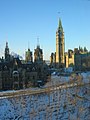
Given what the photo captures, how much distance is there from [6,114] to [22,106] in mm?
1866

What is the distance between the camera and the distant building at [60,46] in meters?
76.6

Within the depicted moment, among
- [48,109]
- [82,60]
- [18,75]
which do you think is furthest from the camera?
[82,60]

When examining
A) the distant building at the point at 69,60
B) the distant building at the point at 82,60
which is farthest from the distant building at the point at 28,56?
the distant building at the point at 82,60

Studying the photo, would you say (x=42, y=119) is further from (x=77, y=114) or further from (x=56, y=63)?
(x=56, y=63)

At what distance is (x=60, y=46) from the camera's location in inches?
3103

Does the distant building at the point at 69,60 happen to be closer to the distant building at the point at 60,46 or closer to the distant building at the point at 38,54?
the distant building at the point at 60,46

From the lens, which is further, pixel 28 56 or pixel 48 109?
pixel 28 56

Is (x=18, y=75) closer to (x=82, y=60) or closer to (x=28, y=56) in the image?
(x=28, y=56)

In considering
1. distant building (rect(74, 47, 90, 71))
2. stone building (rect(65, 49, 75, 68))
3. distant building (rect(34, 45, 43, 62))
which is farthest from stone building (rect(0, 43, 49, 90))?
distant building (rect(74, 47, 90, 71))

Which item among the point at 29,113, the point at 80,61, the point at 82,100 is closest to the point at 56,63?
the point at 80,61

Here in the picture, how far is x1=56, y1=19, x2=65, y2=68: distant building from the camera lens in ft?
251

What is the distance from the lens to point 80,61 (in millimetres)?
78750

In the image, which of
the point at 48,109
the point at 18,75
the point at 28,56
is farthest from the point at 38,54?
the point at 48,109

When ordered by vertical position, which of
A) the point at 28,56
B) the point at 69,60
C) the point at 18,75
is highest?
the point at 69,60
